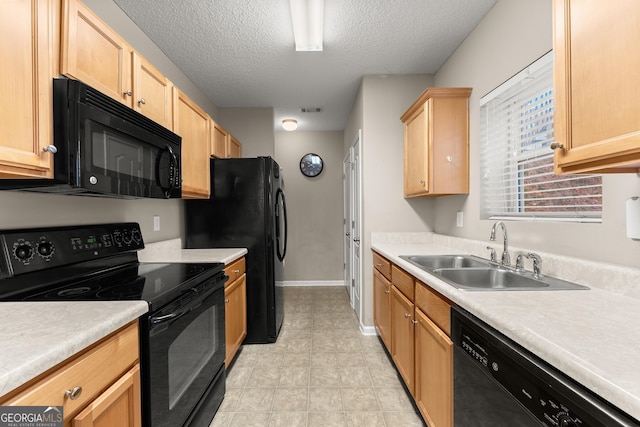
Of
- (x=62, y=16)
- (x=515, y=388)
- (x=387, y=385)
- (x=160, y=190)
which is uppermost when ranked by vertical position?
(x=62, y=16)

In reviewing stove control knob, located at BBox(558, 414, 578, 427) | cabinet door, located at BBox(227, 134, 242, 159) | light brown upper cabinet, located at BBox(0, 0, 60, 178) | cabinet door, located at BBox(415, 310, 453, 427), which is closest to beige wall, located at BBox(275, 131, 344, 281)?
cabinet door, located at BBox(227, 134, 242, 159)

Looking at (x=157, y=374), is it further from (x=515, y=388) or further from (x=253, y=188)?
(x=253, y=188)

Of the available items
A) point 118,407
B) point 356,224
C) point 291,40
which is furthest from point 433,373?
point 291,40

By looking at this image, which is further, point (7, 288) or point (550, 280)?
point (550, 280)

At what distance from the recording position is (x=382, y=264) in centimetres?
244

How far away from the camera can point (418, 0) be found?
6.30 feet

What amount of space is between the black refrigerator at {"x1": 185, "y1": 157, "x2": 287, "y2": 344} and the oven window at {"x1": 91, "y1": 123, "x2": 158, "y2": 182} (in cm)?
106

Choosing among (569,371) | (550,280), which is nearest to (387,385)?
(550,280)

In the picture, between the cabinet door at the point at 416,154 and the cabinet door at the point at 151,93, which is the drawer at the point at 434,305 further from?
the cabinet door at the point at 151,93

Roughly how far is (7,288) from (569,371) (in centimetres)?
177

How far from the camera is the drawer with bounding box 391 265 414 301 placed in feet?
5.72

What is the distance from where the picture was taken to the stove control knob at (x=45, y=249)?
1305 mm

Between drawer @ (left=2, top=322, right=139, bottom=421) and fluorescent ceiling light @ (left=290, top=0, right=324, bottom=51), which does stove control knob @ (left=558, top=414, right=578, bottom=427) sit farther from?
fluorescent ceiling light @ (left=290, top=0, right=324, bottom=51)

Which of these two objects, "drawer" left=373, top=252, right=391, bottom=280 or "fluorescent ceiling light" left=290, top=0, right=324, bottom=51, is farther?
"drawer" left=373, top=252, right=391, bottom=280
